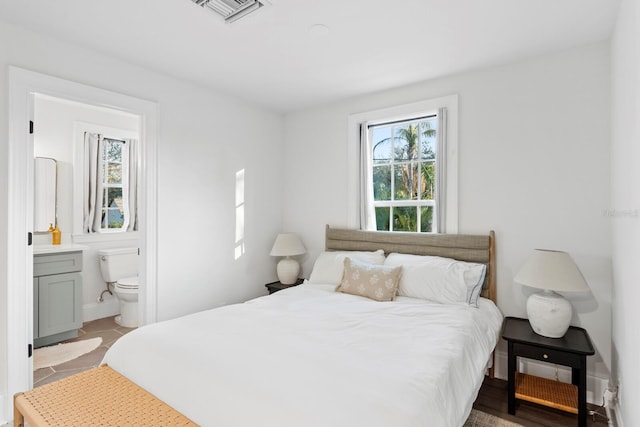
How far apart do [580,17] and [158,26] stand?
2.70 metres

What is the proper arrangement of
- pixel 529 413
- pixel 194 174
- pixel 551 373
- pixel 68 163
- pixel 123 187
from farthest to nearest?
pixel 123 187 → pixel 68 163 → pixel 194 174 → pixel 551 373 → pixel 529 413

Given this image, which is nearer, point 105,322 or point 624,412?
point 624,412

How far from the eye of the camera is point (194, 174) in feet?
11.0

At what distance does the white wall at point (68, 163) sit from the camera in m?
3.94

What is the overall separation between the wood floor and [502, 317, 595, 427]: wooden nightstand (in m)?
0.07

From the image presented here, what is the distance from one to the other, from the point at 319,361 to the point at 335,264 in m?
1.76

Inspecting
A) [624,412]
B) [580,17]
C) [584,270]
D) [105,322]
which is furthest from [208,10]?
[105,322]

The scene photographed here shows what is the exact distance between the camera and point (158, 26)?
2311 mm

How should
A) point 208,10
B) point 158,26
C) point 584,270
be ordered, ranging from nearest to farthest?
point 208,10
point 158,26
point 584,270

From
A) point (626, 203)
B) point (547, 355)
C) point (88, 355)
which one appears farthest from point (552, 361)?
point (88, 355)

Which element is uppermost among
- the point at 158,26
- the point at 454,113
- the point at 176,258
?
the point at 158,26

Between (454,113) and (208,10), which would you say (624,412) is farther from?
(208,10)

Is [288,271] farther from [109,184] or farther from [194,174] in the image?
[109,184]

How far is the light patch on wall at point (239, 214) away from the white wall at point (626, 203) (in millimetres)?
3170
